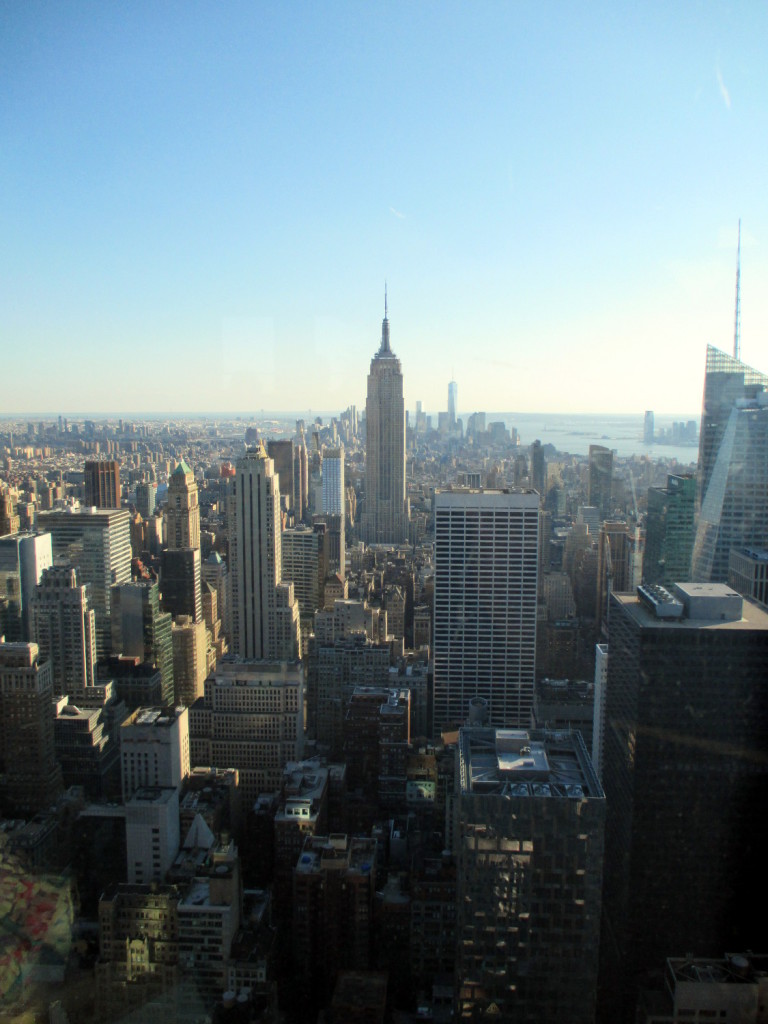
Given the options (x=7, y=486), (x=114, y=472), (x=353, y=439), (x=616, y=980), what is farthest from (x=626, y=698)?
(x=353, y=439)

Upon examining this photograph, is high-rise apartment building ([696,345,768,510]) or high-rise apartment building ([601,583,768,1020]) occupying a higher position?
high-rise apartment building ([696,345,768,510])

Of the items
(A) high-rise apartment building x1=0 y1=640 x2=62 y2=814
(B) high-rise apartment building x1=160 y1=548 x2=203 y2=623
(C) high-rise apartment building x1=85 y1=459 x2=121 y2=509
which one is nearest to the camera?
(A) high-rise apartment building x1=0 y1=640 x2=62 y2=814

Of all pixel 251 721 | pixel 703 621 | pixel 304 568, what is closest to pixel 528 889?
pixel 703 621

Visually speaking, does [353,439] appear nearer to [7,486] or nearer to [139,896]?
[7,486]

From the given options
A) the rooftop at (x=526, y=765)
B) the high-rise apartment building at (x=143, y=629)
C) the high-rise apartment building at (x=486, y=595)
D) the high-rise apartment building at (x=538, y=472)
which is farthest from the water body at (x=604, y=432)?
the high-rise apartment building at (x=143, y=629)

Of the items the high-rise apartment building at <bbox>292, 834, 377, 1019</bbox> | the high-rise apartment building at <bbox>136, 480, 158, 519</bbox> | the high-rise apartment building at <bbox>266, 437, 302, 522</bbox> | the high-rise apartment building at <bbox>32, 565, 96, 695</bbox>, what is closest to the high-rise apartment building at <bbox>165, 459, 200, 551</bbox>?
the high-rise apartment building at <bbox>136, 480, 158, 519</bbox>

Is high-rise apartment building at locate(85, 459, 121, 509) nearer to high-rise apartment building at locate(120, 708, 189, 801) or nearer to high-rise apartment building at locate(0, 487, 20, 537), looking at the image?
high-rise apartment building at locate(0, 487, 20, 537)

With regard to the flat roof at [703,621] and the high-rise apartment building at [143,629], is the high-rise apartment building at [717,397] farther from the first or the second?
the high-rise apartment building at [143,629]
